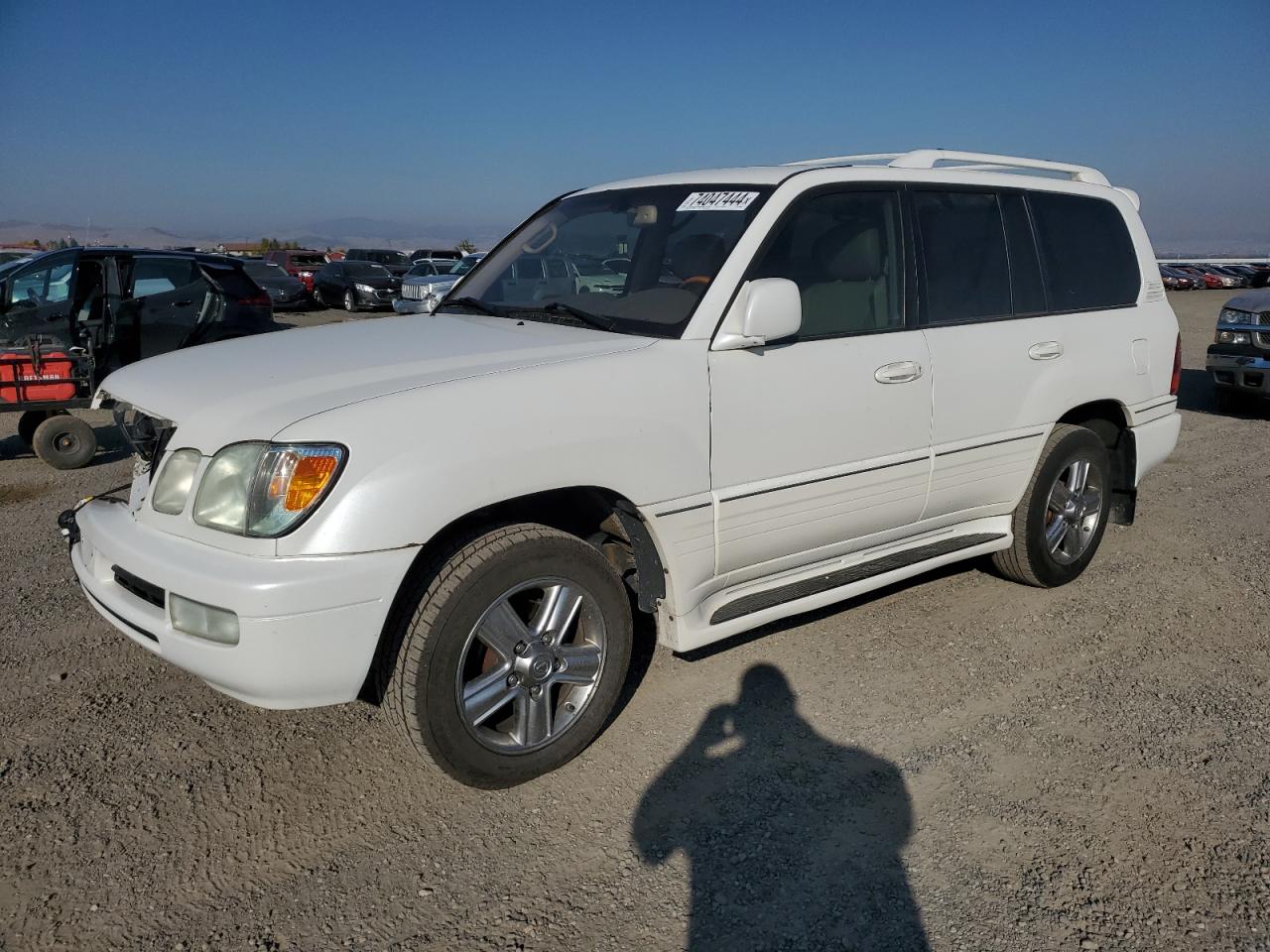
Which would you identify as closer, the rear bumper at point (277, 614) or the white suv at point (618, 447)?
the rear bumper at point (277, 614)

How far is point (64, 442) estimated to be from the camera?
7727 mm

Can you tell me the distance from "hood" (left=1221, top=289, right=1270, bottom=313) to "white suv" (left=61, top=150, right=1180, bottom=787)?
6.36m

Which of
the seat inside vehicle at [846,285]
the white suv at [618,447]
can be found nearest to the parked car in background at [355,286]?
the white suv at [618,447]

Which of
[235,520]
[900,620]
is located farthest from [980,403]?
[235,520]

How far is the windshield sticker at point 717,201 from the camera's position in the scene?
3.66 m

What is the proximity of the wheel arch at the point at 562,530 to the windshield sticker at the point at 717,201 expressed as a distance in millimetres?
1249

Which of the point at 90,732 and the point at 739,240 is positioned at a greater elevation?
the point at 739,240

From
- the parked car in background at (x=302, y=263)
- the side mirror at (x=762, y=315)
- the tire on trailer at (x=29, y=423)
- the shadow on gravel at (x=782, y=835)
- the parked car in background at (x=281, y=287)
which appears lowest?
the shadow on gravel at (x=782, y=835)

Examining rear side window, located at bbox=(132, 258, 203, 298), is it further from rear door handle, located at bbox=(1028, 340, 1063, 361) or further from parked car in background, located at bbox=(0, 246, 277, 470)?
rear door handle, located at bbox=(1028, 340, 1063, 361)

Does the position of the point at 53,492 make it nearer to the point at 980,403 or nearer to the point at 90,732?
the point at 90,732

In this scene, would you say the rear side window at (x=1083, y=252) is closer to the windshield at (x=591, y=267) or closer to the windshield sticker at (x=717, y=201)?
the windshield sticker at (x=717, y=201)

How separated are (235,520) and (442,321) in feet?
4.98

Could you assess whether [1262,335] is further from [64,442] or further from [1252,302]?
[64,442]

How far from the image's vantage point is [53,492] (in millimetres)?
6859
